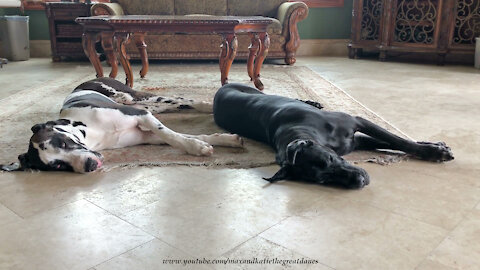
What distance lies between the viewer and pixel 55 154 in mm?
2062

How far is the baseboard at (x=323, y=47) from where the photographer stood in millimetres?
7547

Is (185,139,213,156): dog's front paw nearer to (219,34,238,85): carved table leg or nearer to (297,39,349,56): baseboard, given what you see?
(219,34,238,85): carved table leg

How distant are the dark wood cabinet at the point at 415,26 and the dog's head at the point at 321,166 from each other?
4.91 metres

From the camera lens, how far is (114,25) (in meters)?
3.96

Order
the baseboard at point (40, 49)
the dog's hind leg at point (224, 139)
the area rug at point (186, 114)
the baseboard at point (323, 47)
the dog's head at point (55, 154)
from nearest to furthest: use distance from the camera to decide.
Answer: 1. the dog's head at point (55, 154)
2. the area rug at point (186, 114)
3. the dog's hind leg at point (224, 139)
4. the baseboard at point (40, 49)
5. the baseboard at point (323, 47)

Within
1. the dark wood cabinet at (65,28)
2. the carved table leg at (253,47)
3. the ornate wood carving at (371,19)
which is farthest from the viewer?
the ornate wood carving at (371,19)

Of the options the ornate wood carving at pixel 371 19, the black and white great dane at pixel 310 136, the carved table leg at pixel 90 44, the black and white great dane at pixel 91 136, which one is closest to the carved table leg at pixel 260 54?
the carved table leg at pixel 90 44

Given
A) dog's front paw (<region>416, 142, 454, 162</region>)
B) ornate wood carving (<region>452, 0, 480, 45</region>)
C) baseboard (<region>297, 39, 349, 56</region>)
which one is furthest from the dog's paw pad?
baseboard (<region>297, 39, 349, 56</region>)

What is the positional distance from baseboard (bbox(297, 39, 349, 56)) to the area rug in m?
→ 1.58

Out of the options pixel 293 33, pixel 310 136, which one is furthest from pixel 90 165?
pixel 293 33

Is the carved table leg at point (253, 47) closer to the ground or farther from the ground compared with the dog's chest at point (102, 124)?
farther from the ground

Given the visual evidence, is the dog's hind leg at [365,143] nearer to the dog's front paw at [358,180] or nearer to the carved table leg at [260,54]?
the dog's front paw at [358,180]

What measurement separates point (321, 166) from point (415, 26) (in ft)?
16.9

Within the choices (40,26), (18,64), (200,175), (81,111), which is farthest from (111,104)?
(40,26)
